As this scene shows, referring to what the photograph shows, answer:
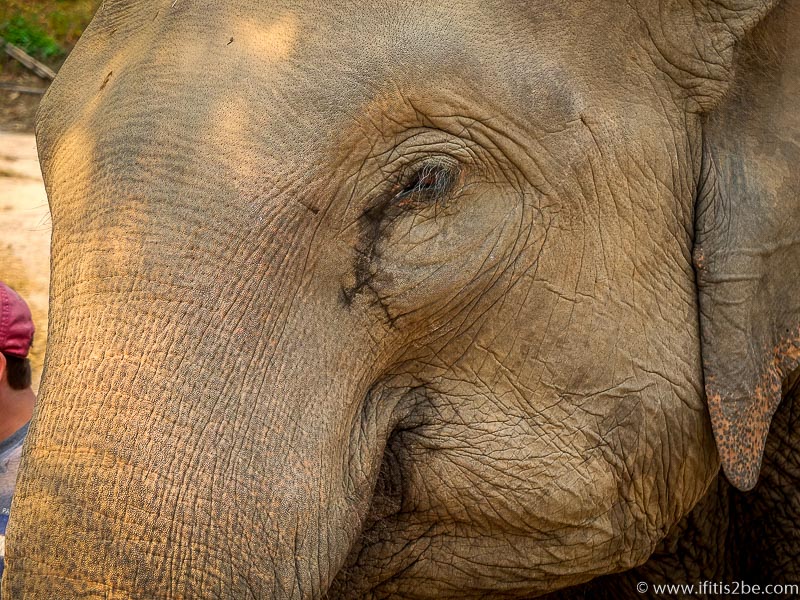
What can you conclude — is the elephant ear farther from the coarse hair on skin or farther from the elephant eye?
the coarse hair on skin

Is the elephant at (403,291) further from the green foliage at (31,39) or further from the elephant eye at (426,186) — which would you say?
the green foliage at (31,39)

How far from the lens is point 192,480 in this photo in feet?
6.16

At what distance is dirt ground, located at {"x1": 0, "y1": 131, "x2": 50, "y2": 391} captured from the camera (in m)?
5.36

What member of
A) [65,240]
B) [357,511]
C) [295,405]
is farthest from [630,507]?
[65,240]

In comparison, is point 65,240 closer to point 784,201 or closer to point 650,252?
point 650,252

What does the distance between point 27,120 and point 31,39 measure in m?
0.74

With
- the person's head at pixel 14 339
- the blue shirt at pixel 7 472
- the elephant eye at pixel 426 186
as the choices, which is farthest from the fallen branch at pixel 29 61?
the elephant eye at pixel 426 186

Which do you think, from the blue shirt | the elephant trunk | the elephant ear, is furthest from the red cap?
the elephant ear

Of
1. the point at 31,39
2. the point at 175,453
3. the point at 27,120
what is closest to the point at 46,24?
the point at 31,39

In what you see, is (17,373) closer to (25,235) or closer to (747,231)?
(747,231)

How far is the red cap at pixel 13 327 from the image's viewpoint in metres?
3.43

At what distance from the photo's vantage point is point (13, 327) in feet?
11.3

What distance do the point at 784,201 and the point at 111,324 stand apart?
1.25m

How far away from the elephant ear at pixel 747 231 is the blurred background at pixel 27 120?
3471mm
